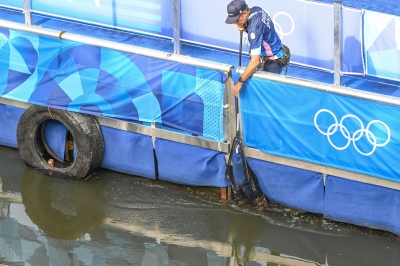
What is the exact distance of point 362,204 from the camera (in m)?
7.74

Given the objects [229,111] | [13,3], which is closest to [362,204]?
[229,111]

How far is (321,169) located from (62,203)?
10.3 ft

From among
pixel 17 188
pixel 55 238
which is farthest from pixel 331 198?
pixel 17 188

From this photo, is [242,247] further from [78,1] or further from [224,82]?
[78,1]

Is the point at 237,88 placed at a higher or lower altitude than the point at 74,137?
higher

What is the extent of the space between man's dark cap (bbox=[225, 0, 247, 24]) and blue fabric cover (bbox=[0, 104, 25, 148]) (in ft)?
10.3

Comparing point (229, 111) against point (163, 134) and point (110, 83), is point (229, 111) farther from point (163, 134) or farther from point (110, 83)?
point (110, 83)

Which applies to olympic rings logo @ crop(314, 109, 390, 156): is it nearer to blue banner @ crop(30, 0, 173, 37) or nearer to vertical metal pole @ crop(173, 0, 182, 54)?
vertical metal pole @ crop(173, 0, 182, 54)

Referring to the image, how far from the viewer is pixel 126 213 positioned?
26.7ft

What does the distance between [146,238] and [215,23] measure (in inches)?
117

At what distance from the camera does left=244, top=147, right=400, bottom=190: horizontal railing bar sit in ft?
24.8

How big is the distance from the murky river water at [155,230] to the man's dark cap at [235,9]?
217 cm

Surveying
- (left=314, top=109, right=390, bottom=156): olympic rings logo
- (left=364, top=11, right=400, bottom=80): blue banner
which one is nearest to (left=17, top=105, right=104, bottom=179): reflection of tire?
(left=314, top=109, right=390, bottom=156): olympic rings logo

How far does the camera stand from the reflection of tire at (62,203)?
25.8ft
